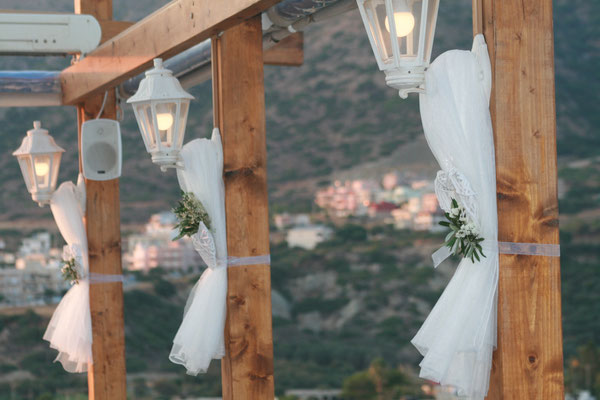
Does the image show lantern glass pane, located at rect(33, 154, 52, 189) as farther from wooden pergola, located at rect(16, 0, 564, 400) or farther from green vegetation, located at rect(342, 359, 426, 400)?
green vegetation, located at rect(342, 359, 426, 400)

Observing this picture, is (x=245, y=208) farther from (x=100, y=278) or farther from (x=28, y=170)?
(x=28, y=170)

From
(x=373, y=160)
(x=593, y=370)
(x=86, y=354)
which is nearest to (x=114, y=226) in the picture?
(x=86, y=354)

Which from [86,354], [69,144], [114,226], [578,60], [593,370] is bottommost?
[593,370]

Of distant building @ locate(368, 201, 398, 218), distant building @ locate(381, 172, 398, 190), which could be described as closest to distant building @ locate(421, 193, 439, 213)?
distant building @ locate(368, 201, 398, 218)

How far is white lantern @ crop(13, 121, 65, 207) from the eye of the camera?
17.9ft

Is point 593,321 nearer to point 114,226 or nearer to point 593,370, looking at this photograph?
point 593,370

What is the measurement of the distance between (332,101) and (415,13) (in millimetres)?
26786

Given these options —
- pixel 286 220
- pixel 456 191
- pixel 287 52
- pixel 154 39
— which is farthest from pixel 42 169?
pixel 286 220

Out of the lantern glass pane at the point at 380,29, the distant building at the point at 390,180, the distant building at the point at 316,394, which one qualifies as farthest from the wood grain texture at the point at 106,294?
the distant building at the point at 390,180

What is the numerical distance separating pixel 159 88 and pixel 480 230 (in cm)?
193

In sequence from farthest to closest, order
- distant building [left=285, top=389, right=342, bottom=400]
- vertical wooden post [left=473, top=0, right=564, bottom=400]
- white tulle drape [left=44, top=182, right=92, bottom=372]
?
distant building [left=285, top=389, right=342, bottom=400] < white tulle drape [left=44, top=182, right=92, bottom=372] < vertical wooden post [left=473, top=0, right=564, bottom=400]

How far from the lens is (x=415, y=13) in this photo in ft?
7.14

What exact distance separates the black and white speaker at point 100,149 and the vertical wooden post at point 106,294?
23cm

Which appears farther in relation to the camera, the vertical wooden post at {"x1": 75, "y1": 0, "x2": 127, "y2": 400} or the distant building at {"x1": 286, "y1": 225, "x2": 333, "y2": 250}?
the distant building at {"x1": 286, "y1": 225, "x2": 333, "y2": 250}
